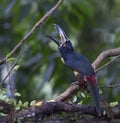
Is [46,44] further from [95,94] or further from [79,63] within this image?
[95,94]

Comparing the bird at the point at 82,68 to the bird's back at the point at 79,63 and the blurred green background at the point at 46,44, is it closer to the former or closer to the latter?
the bird's back at the point at 79,63

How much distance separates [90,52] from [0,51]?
663mm

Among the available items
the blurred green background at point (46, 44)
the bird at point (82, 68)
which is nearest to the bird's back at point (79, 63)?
the bird at point (82, 68)

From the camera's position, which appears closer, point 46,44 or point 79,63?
point 79,63

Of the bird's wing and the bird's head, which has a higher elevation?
the bird's head

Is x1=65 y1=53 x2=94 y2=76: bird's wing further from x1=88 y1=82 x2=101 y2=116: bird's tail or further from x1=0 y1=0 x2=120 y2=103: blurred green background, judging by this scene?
x1=0 y1=0 x2=120 y2=103: blurred green background

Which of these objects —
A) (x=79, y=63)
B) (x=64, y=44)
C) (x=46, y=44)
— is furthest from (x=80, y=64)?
(x=46, y=44)

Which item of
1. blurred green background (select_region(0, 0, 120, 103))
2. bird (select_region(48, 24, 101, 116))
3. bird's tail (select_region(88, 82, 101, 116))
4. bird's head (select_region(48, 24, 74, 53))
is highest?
blurred green background (select_region(0, 0, 120, 103))

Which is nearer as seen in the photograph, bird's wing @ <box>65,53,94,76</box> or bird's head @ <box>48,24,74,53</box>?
bird's wing @ <box>65,53,94,76</box>

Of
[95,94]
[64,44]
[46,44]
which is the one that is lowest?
[95,94]

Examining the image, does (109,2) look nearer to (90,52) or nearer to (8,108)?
(90,52)

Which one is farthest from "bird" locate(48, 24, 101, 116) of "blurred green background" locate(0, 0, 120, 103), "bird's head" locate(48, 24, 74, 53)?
"blurred green background" locate(0, 0, 120, 103)

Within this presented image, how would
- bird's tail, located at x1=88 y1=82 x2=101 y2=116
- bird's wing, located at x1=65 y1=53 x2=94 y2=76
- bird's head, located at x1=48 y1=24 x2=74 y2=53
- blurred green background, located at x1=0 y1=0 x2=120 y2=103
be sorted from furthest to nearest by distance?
blurred green background, located at x1=0 y1=0 x2=120 y2=103 < bird's head, located at x1=48 y1=24 x2=74 y2=53 < bird's wing, located at x1=65 y1=53 x2=94 y2=76 < bird's tail, located at x1=88 y1=82 x2=101 y2=116

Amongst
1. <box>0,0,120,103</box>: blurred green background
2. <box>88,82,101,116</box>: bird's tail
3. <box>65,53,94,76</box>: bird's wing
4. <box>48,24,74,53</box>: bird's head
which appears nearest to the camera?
<box>88,82,101,116</box>: bird's tail
